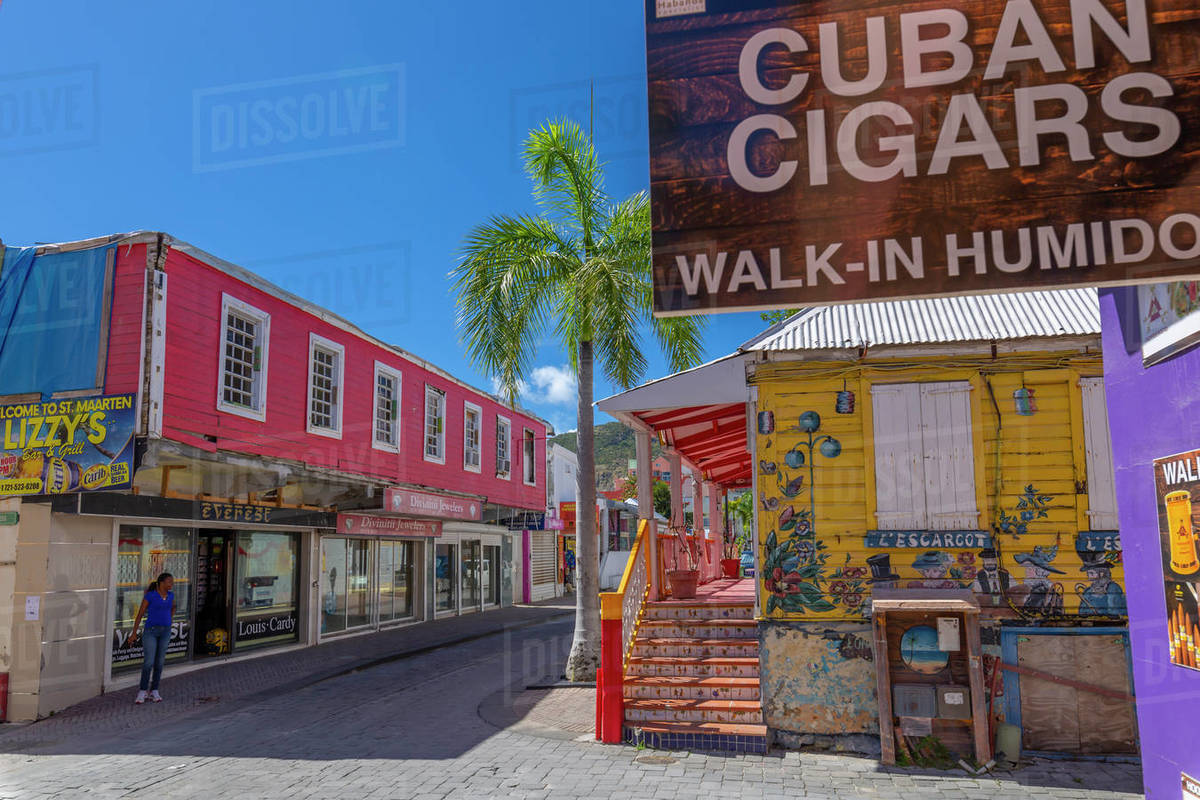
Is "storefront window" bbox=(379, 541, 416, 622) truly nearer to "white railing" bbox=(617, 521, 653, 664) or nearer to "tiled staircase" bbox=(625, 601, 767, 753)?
"white railing" bbox=(617, 521, 653, 664)

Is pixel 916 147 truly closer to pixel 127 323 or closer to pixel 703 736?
pixel 703 736

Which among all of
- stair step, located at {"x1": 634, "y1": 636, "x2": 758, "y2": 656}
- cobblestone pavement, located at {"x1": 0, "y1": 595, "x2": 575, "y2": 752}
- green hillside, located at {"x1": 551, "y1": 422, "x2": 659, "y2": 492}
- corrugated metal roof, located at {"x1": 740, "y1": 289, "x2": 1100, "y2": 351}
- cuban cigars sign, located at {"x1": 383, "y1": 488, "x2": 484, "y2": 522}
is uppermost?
green hillside, located at {"x1": 551, "y1": 422, "x2": 659, "y2": 492}

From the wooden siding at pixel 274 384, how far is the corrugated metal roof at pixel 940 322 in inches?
326

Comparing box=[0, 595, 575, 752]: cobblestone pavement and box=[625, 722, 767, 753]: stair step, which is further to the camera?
box=[0, 595, 575, 752]: cobblestone pavement

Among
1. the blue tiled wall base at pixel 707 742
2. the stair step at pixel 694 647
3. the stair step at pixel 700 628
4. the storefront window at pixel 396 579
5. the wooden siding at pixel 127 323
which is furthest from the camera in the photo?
the storefront window at pixel 396 579

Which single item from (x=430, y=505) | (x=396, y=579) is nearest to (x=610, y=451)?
(x=396, y=579)

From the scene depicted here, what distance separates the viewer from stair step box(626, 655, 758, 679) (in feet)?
30.2

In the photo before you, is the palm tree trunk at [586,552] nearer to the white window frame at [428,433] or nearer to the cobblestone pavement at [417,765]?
the cobblestone pavement at [417,765]

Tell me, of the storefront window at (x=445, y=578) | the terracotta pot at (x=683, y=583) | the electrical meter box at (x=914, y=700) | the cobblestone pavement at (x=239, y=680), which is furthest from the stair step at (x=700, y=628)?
the storefront window at (x=445, y=578)

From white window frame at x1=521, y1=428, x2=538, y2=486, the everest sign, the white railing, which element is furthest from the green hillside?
the everest sign

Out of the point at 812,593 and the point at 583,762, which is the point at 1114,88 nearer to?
the point at 812,593

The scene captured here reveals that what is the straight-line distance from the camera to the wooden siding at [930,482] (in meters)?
8.41

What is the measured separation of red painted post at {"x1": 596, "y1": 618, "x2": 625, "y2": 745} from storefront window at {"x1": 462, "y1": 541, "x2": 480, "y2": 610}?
17.0 metres

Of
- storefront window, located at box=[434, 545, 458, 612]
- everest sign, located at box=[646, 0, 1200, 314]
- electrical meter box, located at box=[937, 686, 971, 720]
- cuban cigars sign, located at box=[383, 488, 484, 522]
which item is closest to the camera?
everest sign, located at box=[646, 0, 1200, 314]
